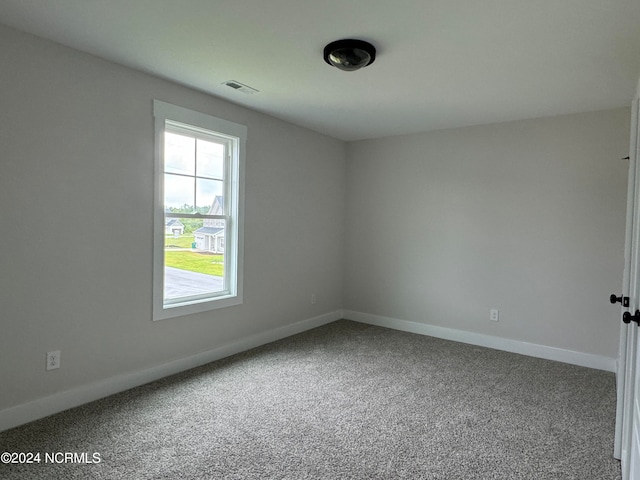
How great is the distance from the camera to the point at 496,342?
415cm

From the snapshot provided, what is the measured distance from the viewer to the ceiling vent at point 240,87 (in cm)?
311

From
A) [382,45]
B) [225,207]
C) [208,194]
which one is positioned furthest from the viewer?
[225,207]

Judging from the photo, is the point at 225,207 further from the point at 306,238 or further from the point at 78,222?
the point at 78,222

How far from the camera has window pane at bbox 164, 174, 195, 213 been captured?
325 centimetres

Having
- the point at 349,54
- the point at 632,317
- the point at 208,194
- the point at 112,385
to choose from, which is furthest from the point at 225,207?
the point at 632,317

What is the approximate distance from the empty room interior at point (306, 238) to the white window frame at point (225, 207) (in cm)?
2

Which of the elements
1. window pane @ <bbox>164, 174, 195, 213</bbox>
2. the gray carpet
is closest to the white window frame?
window pane @ <bbox>164, 174, 195, 213</bbox>

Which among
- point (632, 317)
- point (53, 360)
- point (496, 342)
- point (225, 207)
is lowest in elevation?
point (496, 342)

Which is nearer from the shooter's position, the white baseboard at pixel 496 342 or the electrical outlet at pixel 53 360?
the electrical outlet at pixel 53 360

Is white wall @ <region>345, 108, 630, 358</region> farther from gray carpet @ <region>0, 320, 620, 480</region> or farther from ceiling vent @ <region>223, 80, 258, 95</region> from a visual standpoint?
ceiling vent @ <region>223, 80, 258, 95</region>

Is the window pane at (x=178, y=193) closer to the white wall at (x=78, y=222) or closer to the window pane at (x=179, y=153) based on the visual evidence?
the window pane at (x=179, y=153)

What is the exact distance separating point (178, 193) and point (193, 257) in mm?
590

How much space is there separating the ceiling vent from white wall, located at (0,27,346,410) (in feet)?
1.24

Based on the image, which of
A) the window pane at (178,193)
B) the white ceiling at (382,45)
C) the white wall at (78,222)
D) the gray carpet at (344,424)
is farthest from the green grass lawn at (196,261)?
the white ceiling at (382,45)
